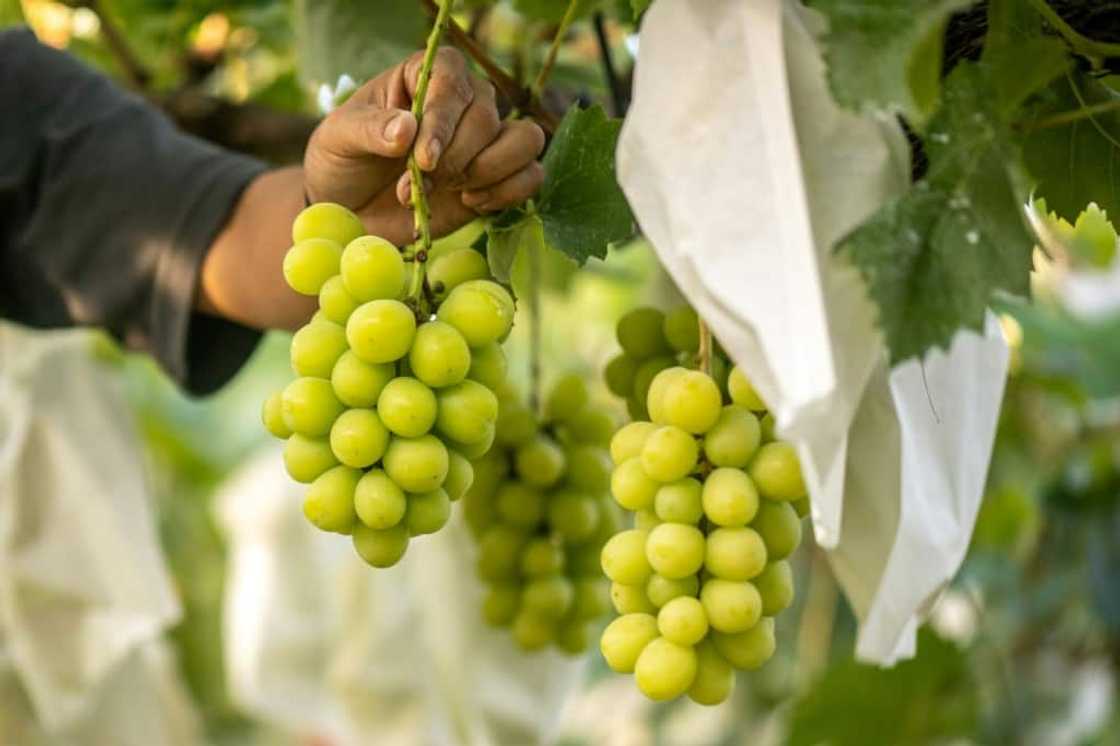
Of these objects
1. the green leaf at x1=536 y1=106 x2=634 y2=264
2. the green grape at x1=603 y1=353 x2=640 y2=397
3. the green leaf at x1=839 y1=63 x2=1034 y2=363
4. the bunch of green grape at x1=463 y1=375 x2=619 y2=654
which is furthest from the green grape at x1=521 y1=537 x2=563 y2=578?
the green leaf at x1=839 y1=63 x2=1034 y2=363

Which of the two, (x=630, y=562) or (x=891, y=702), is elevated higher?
(x=630, y=562)

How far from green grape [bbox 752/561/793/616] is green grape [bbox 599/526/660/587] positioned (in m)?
0.04

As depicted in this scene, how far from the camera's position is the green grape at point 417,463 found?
443 millimetres

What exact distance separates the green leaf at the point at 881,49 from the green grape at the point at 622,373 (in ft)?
0.78

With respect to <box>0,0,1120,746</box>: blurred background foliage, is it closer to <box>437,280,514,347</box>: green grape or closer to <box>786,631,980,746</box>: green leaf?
<box>786,631,980,746</box>: green leaf

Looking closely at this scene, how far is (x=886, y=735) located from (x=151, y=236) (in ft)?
2.86

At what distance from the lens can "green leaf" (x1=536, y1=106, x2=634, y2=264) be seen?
529 mm

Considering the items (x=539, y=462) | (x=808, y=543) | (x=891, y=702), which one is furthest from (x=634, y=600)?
(x=808, y=543)

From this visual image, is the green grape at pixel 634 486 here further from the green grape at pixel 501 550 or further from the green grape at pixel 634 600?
the green grape at pixel 501 550

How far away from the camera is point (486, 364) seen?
475mm

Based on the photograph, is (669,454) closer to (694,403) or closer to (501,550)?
(694,403)

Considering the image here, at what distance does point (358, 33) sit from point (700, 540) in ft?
1.24

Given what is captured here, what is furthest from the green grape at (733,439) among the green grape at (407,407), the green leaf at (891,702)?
the green leaf at (891,702)

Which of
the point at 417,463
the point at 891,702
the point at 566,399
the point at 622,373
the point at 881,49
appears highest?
the point at 881,49
